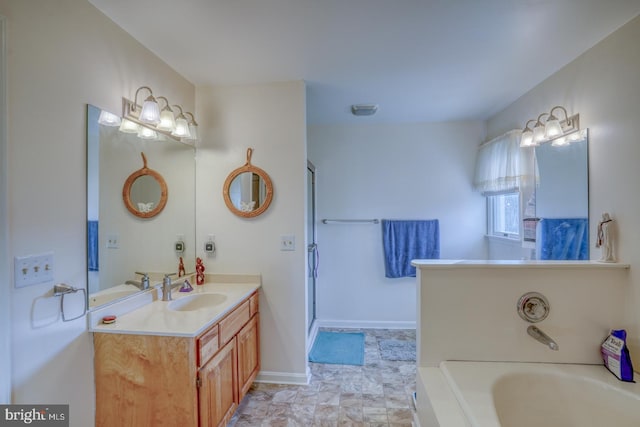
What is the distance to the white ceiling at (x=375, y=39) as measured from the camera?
4.99 ft

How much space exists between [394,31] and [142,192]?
184 cm

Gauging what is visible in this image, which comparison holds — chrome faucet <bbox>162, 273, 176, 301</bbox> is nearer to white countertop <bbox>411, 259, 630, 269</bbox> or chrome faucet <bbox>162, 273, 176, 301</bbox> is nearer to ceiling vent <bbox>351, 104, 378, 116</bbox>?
white countertop <bbox>411, 259, 630, 269</bbox>

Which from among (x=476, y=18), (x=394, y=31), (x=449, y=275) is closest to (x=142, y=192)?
(x=394, y=31)

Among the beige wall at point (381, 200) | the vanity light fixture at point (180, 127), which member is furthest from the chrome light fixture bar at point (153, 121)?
the beige wall at point (381, 200)

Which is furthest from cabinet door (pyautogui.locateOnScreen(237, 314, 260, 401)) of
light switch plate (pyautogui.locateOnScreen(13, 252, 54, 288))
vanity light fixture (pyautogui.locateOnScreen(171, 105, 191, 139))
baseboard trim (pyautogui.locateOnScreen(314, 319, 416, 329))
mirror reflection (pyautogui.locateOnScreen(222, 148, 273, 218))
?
Answer: vanity light fixture (pyautogui.locateOnScreen(171, 105, 191, 139))

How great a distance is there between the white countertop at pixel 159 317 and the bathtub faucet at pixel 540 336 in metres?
1.75

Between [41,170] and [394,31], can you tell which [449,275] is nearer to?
[394,31]

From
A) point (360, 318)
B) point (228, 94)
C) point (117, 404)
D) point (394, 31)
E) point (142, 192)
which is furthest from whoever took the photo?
point (360, 318)

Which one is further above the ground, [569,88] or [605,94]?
[569,88]

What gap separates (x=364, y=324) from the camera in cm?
348

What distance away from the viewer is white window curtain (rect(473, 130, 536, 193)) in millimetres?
2562

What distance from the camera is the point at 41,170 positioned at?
1.25 meters

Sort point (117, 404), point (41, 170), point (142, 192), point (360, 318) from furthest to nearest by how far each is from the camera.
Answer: point (360, 318) < point (142, 192) < point (117, 404) < point (41, 170)

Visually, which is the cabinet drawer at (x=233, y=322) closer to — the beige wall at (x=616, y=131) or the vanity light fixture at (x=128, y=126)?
the vanity light fixture at (x=128, y=126)
